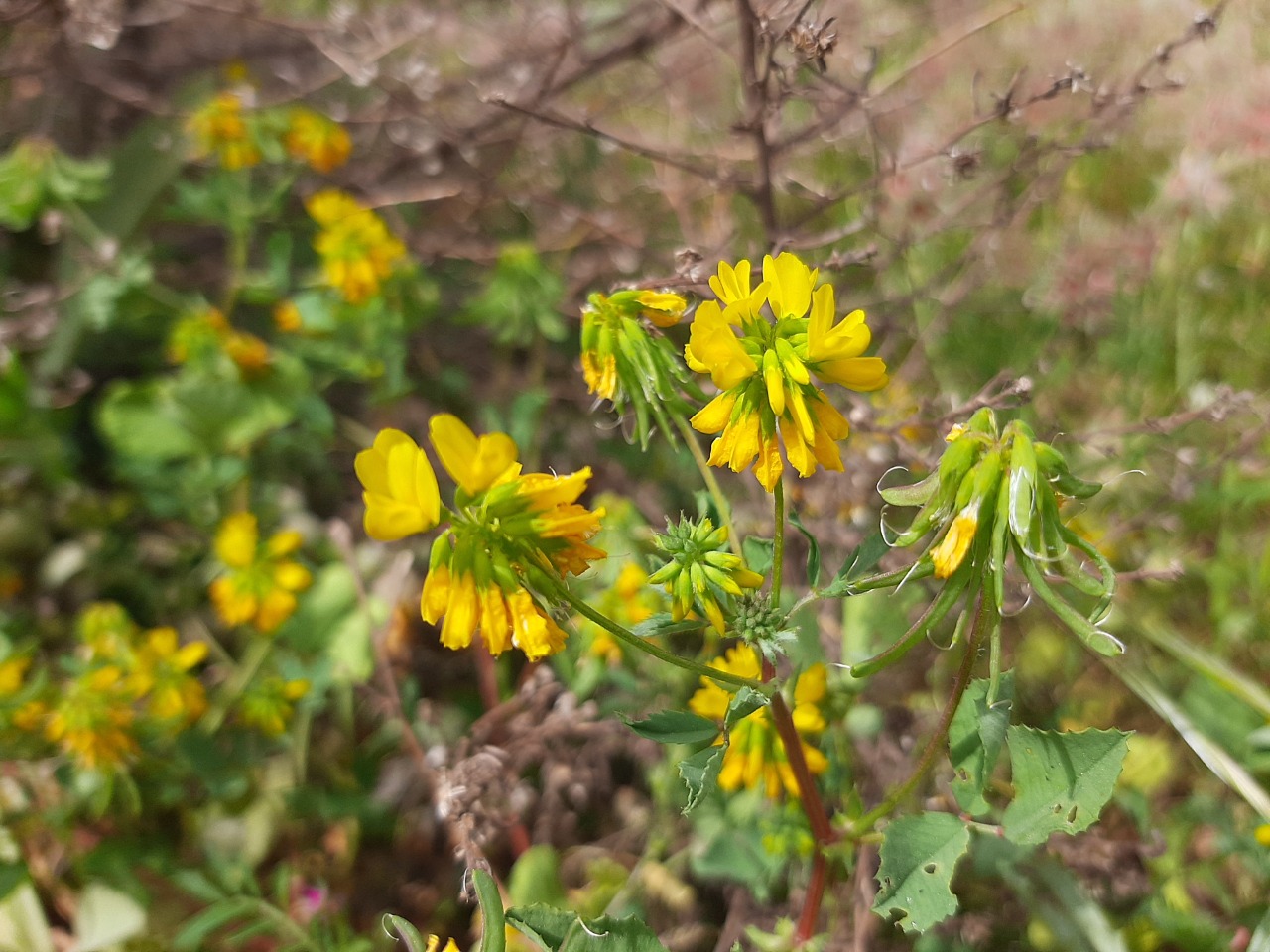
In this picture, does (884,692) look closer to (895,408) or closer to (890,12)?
(895,408)

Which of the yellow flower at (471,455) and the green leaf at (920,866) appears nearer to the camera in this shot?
the yellow flower at (471,455)

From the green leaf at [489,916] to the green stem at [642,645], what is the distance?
351 millimetres

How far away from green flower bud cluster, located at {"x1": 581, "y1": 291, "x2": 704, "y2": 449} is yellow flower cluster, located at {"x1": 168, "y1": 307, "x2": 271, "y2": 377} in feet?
5.25

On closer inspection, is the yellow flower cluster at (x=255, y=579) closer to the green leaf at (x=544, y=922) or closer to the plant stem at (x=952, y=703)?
the green leaf at (x=544, y=922)

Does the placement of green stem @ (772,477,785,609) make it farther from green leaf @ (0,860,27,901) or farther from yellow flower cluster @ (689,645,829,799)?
green leaf @ (0,860,27,901)

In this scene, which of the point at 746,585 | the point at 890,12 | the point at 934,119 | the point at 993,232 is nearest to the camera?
the point at 746,585

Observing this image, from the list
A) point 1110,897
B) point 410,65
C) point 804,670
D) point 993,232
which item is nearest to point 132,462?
point 410,65

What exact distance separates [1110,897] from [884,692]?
0.55 meters

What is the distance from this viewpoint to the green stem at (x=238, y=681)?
2.07m

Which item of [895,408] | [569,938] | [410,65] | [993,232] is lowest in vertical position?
[569,938]

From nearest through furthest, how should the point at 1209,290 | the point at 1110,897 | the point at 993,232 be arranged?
the point at 1110,897, the point at 993,232, the point at 1209,290

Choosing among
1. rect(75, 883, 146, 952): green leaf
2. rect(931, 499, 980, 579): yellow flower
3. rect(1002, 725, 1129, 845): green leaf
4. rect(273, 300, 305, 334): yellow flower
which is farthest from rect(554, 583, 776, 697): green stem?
rect(273, 300, 305, 334): yellow flower

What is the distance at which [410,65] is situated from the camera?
Answer: 2455mm

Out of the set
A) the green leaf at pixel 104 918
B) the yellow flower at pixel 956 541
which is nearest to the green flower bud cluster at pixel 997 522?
the yellow flower at pixel 956 541
